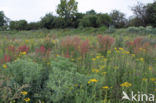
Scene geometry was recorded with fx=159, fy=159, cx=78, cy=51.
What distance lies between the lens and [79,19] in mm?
30844

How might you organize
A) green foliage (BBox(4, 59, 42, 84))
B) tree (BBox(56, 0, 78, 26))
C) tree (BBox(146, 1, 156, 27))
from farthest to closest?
tree (BBox(56, 0, 78, 26))
tree (BBox(146, 1, 156, 27))
green foliage (BBox(4, 59, 42, 84))

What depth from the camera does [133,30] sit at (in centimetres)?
1911

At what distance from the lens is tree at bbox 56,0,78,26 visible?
31.0 metres

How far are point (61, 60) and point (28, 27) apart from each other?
3124cm

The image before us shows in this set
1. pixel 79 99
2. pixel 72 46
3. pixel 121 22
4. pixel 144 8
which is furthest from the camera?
pixel 121 22

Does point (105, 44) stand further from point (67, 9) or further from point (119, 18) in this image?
point (119, 18)

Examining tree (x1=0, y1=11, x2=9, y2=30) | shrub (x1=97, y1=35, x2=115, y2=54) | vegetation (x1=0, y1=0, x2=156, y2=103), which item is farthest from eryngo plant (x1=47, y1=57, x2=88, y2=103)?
tree (x1=0, y1=11, x2=9, y2=30)

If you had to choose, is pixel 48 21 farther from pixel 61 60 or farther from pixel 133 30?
pixel 61 60

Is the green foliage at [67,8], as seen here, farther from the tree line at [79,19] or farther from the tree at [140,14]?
the tree at [140,14]

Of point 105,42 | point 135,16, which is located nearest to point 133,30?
point 135,16

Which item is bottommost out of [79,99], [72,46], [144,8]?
[79,99]

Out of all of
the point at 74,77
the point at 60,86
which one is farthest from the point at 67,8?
the point at 60,86

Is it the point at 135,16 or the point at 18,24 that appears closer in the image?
the point at 135,16

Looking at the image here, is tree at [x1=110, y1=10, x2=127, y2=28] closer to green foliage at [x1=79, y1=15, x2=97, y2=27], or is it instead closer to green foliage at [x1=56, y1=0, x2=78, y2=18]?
green foliage at [x1=79, y1=15, x2=97, y2=27]
